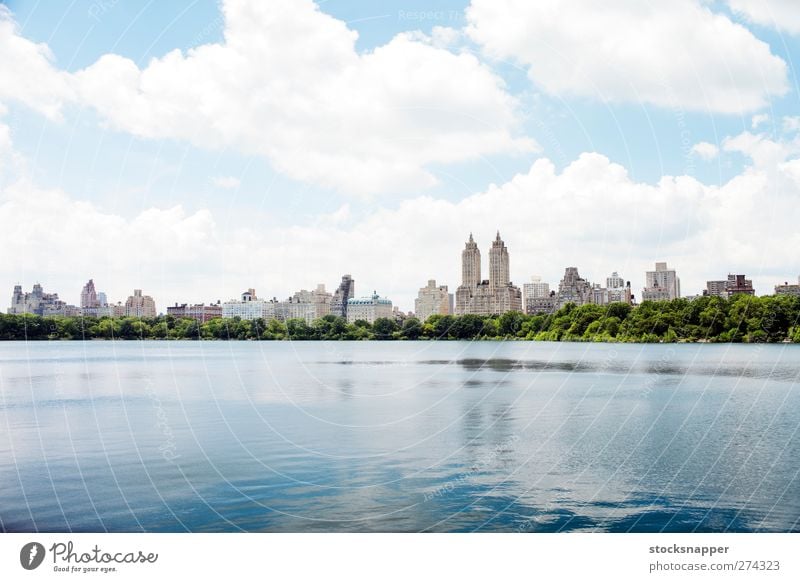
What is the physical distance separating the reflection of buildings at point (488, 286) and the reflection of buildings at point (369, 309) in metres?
16.6

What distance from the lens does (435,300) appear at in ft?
217

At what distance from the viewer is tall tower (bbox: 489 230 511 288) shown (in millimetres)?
45062

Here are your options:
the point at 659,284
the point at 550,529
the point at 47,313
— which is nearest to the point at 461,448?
the point at 550,529

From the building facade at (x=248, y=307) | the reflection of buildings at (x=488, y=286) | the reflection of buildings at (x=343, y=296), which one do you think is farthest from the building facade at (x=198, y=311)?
the reflection of buildings at (x=488, y=286)

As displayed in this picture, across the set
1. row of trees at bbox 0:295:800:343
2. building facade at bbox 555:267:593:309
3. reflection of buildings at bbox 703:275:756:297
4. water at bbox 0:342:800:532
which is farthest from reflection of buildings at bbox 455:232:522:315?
water at bbox 0:342:800:532

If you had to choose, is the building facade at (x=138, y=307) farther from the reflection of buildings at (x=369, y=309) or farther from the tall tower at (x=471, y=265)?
the tall tower at (x=471, y=265)

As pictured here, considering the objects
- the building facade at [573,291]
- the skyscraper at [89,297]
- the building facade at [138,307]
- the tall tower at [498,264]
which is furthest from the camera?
the building facade at [138,307]

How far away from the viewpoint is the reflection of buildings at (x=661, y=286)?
74.7 meters

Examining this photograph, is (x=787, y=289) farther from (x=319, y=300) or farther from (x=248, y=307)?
(x=248, y=307)
